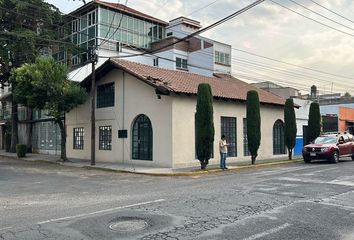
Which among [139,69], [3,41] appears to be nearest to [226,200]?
[139,69]

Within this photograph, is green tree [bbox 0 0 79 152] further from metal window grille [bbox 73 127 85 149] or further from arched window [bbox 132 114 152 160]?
arched window [bbox 132 114 152 160]

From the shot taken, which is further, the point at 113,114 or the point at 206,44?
the point at 206,44

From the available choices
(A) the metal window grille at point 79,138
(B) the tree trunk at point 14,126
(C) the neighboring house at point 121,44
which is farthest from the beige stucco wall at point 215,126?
A: (B) the tree trunk at point 14,126

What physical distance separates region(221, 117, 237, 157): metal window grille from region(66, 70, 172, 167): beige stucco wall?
15.2 ft

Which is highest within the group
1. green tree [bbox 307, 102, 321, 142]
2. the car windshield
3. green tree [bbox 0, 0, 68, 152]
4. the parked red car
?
green tree [bbox 0, 0, 68, 152]

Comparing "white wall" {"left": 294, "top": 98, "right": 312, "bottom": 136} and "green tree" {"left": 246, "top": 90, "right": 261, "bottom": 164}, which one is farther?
"white wall" {"left": 294, "top": 98, "right": 312, "bottom": 136}

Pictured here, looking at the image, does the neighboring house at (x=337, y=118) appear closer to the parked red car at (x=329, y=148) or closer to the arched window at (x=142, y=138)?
the parked red car at (x=329, y=148)

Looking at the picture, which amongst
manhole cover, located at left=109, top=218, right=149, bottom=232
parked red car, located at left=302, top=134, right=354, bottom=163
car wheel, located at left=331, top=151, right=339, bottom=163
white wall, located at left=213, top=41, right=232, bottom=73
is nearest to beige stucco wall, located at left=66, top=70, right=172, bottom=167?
parked red car, located at left=302, top=134, right=354, bottom=163

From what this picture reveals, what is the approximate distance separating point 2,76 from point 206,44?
2481 centimetres

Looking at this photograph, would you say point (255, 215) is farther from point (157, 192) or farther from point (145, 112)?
point (145, 112)

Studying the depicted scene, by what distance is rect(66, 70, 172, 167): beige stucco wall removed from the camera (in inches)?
802

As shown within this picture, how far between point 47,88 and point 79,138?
19.7 feet

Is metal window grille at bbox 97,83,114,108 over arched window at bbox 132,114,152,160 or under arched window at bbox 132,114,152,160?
over

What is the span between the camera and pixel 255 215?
317 inches
